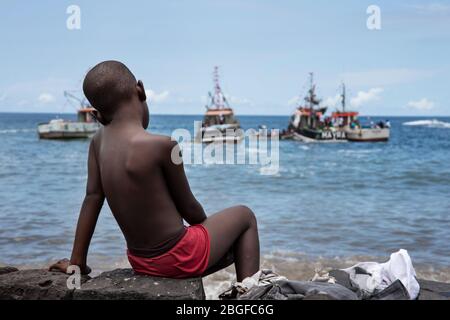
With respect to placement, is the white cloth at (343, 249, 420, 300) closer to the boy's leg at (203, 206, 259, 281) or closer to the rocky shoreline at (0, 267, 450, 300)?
the rocky shoreline at (0, 267, 450, 300)

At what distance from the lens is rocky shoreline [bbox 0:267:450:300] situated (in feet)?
10.3

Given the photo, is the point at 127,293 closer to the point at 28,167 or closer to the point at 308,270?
the point at 308,270

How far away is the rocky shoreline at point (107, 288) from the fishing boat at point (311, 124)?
150 feet

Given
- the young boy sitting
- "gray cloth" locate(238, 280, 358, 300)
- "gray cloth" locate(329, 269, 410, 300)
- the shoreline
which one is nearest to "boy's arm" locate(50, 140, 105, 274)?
the young boy sitting

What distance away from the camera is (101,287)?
323cm

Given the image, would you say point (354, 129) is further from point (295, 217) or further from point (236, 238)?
point (236, 238)

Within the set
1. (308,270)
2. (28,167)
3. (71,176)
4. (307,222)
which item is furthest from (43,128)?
(308,270)

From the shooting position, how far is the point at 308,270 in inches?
284

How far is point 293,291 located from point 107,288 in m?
1.03

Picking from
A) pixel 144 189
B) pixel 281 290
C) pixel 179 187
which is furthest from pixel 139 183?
pixel 281 290

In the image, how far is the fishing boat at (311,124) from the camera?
48.7 meters

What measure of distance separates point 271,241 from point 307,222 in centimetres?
198

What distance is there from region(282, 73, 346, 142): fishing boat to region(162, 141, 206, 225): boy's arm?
150 ft

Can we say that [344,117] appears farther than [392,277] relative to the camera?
Yes
